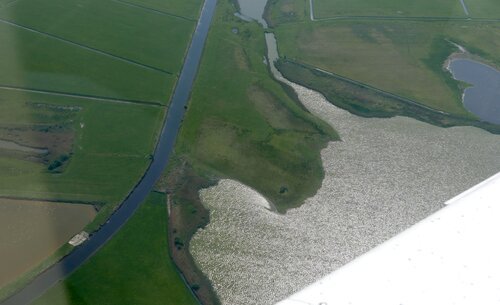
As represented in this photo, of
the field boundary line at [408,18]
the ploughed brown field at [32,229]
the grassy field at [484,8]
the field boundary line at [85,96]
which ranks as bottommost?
the ploughed brown field at [32,229]

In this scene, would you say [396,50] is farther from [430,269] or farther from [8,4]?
[430,269]

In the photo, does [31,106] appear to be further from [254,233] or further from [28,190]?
[254,233]

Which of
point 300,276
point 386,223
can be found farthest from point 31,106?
point 386,223

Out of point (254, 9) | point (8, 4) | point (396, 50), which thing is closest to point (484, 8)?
point (396, 50)

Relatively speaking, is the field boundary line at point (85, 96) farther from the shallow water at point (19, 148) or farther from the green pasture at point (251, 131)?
the shallow water at point (19, 148)

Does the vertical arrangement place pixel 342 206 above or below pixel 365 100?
below

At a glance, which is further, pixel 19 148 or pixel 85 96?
pixel 85 96

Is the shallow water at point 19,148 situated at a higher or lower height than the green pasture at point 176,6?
lower

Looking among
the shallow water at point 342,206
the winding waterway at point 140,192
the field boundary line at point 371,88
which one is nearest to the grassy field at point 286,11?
the winding waterway at point 140,192
